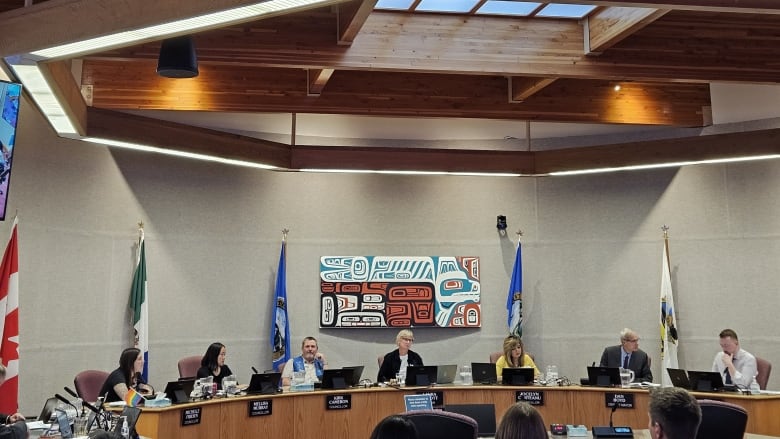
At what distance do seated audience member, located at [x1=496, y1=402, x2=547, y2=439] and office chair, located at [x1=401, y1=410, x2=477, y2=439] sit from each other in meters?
1.03

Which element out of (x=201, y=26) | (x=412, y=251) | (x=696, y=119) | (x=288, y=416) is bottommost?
(x=288, y=416)

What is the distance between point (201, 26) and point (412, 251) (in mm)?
6091

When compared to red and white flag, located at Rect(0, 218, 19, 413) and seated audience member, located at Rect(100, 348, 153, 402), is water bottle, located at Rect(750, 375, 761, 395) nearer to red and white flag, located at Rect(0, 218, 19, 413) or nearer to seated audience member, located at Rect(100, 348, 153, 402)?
seated audience member, located at Rect(100, 348, 153, 402)

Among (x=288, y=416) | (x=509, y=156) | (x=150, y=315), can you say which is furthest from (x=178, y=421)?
(x=509, y=156)

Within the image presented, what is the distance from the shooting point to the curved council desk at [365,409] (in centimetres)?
599

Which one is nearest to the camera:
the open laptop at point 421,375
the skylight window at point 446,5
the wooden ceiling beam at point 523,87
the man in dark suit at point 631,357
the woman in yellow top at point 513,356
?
the skylight window at point 446,5

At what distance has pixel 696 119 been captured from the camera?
320 inches

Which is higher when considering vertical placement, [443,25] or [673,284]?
[443,25]

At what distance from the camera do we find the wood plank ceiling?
18.7 feet

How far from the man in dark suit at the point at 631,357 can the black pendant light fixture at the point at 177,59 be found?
549 cm

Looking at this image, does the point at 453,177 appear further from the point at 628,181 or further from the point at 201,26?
the point at 201,26

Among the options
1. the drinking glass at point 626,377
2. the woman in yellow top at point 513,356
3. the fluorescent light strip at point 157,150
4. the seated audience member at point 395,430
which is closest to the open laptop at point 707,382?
the drinking glass at point 626,377

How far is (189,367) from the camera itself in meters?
7.28

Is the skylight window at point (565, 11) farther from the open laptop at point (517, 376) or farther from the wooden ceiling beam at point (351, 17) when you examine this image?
the open laptop at point (517, 376)
